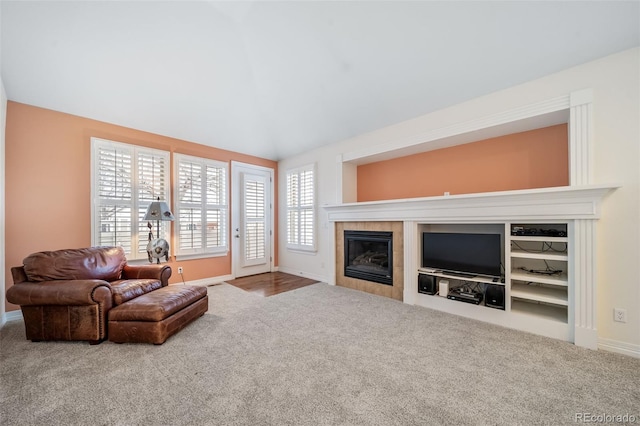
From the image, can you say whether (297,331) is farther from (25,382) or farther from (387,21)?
(387,21)

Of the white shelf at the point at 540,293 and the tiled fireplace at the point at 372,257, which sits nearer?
the white shelf at the point at 540,293

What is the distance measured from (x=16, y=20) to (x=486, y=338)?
5659 millimetres

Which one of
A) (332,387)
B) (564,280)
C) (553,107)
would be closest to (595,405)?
(564,280)

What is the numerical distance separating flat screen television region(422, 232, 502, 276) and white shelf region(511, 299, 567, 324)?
0.43 meters

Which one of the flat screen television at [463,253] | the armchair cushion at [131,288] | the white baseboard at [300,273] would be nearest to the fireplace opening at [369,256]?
the flat screen television at [463,253]

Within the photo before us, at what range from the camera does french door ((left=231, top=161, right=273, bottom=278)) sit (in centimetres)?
525

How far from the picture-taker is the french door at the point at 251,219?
5254 mm

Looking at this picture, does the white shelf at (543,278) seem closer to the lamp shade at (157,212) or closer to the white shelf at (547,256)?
the white shelf at (547,256)

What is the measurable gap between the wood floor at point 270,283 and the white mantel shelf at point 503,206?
1822mm

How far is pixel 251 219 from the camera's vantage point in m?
5.50

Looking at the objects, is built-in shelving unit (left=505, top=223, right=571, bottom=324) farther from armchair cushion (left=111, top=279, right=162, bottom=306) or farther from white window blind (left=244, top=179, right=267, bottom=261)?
white window blind (left=244, top=179, right=267, bottom=261)

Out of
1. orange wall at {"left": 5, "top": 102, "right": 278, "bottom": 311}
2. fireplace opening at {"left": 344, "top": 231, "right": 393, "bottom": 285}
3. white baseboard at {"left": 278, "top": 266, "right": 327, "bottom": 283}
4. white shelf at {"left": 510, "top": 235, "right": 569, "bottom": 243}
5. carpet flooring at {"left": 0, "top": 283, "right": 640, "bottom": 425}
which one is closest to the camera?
carpet flooring at {"left": 0, "top": 283, "right": 640, "bottom": 425}

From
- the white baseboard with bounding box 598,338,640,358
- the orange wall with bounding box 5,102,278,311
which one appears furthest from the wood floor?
the white baseboard with bounding box 598,338,640,358

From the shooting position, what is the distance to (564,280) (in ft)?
8.30
